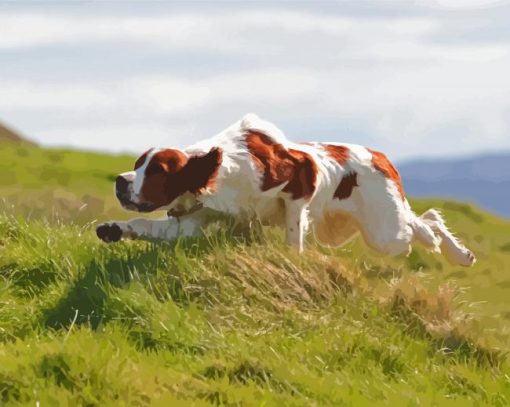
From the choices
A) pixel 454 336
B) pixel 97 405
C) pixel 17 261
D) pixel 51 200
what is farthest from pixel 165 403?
pixel 51 200

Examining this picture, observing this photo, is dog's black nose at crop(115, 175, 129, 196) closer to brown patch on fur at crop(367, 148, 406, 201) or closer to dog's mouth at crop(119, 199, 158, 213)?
dog's mouth at crop(119, 199, 158, 213)

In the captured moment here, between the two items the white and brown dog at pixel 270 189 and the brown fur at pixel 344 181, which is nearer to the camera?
the white and brown dog at pixel 270 189

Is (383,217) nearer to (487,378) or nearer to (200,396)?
(487,378)

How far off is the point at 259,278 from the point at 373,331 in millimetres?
885

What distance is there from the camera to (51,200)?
1438 centimetres

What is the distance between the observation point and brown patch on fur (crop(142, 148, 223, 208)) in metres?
8.07

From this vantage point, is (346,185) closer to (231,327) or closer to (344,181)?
(344,181)

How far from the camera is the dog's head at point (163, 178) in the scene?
8.08 metres

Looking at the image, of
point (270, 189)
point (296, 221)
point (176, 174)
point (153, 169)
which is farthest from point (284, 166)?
point (153, 169)

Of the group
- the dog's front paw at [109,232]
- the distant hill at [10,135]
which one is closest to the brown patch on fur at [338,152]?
the dog's front paw at [109,232]

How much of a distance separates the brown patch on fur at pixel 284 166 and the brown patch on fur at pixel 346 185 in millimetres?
439

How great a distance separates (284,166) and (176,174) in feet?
2.65

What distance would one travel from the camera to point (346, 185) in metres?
8.84

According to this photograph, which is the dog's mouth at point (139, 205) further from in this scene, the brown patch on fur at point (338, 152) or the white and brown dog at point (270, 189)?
the brown patch on fur at point (338, 152)
